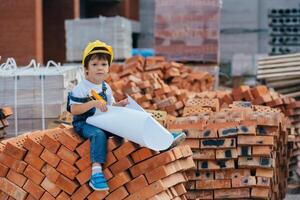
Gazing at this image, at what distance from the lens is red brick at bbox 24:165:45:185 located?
217 inches

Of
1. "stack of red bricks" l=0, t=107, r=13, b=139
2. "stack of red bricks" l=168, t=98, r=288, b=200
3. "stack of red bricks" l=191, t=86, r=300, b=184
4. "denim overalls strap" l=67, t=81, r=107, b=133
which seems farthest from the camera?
"stack of red bricks" l=191, t=86, r=300, b=184

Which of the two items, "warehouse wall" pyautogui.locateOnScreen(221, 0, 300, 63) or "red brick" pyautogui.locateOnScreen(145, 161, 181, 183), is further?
"warehouse wall" pyautogui.locateOnScreen(221, 0, 300, 63)

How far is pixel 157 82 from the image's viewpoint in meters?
12.0

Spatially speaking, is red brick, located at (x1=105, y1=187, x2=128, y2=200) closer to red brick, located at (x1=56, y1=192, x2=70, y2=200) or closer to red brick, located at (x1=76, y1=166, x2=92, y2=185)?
red brick, located at (x1=76, y1=166, x2=92, y2=185)

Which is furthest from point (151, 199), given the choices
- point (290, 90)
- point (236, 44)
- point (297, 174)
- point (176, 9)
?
point (236, 44)

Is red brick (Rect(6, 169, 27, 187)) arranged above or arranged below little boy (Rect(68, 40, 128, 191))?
below

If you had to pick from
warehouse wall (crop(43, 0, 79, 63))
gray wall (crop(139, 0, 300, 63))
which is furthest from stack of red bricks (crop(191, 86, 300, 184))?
gray wall (crop(139, 0, 300, 63))

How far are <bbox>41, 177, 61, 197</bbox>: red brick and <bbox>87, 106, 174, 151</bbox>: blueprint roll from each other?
57cm

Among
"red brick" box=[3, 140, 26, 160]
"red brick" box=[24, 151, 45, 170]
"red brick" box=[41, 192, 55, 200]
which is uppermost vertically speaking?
"red brick" box=[3, 140, 26, 160]

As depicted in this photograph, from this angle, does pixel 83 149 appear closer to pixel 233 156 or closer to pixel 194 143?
pixel 194 143

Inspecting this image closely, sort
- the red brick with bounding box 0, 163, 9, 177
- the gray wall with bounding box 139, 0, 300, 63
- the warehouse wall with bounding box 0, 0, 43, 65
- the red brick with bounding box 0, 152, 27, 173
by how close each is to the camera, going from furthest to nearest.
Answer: the gray wall with bounding box 139, 0, 300, 63 < the warehouse wall with bounding box 0, 0, 43, 65 < the red brick with bounding box 0, 163, 9, 177 < the red brick with bounding box 0, 152, 27, 173

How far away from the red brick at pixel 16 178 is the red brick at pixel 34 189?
4 cm

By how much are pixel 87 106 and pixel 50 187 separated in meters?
0.72

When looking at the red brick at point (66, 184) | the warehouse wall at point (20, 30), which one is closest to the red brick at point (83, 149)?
the red brick at point (66, 184)
